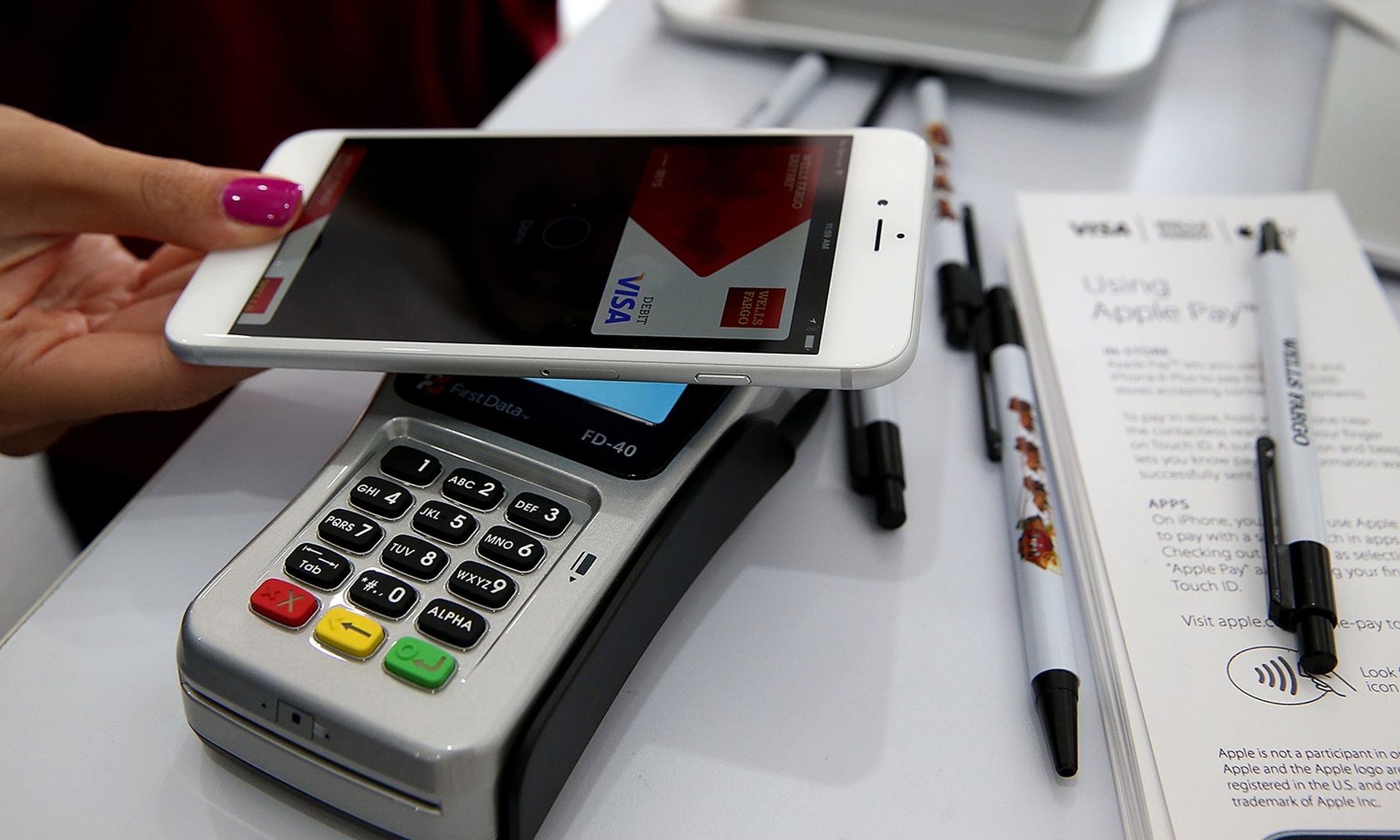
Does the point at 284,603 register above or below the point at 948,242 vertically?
below

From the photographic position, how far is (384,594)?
0.33m

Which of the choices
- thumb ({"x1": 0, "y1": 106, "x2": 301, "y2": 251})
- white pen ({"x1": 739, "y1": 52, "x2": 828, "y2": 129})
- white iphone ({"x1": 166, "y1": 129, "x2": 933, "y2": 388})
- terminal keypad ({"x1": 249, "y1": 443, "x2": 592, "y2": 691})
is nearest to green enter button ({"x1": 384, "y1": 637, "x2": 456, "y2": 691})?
terminal keypad ({"x1": 249, "y1": 443, "x2": 592, "y2": 691})

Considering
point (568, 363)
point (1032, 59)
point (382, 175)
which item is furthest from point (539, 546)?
point (1032, 59)

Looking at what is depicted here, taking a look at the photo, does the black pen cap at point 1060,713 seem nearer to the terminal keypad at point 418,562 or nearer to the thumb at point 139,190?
the terminal keypad at point 418,562

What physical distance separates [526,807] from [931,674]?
15 cm

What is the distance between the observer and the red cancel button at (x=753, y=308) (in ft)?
1.21

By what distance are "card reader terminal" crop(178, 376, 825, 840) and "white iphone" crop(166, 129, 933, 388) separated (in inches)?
1.1

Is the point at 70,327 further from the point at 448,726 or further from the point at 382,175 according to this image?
the point at 448,726

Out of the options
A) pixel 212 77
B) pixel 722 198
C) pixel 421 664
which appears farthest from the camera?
pixel 212 77

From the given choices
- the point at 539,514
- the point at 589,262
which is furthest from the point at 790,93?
the point at 539,514

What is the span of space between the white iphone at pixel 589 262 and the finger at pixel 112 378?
31 millimetres

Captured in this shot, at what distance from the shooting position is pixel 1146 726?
34 cm

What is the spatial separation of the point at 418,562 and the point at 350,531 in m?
0.03

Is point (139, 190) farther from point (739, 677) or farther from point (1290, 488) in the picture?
point (1290, 488)
